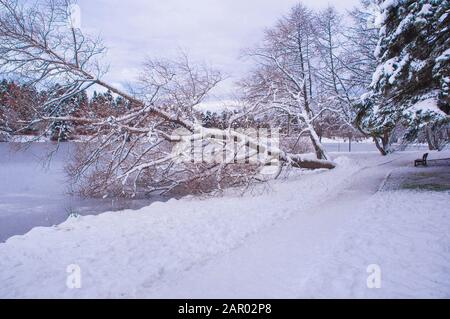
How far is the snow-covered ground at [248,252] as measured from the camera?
4.22 metres

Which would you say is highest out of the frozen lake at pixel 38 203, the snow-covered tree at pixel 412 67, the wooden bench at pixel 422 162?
the snow-covered tree at pixel 412 67

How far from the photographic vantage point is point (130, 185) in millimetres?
15375

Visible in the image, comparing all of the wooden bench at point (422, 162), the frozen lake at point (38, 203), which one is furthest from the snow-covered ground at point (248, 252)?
the wooden bench at point (422, 162)

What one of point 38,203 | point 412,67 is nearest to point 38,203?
point 38,203

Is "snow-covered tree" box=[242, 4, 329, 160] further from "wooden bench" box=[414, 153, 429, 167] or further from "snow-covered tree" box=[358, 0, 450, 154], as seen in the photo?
"snow-covered tree" box=[358, 0, 450, 154]

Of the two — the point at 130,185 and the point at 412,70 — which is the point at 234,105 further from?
the point at 412,70

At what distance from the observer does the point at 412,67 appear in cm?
891

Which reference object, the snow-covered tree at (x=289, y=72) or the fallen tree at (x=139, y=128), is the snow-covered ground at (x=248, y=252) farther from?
the snow-covered tree at (x=289, y=72)

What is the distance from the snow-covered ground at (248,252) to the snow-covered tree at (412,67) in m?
2.33

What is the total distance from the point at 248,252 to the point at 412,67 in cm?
743

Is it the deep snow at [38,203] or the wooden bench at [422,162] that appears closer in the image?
the deep snow at [38,203]
